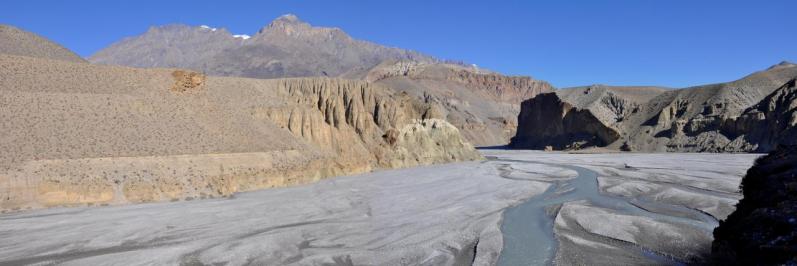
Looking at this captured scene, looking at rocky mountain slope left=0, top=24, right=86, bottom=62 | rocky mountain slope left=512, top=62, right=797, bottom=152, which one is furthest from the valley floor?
rocky mountain slope left=512, top=62, right=797, bottom=152

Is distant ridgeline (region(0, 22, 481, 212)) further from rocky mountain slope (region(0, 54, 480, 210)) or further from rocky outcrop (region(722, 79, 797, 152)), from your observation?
rocky outcrop (region(722, 79, 797, 152))

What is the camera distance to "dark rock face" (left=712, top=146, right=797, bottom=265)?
441 inches

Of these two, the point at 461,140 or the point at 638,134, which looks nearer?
the point at 461,140

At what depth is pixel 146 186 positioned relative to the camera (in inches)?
1216

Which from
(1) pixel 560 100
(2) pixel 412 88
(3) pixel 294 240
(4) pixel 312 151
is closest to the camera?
(3) pixel 294 240

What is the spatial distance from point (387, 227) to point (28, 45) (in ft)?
142

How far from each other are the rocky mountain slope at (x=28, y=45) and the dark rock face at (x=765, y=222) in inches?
2040

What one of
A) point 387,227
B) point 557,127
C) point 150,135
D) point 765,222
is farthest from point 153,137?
point 557,127

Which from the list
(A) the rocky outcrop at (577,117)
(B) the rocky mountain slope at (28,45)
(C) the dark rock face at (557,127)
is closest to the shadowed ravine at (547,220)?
(B) the rocky mountain slope at (28,45)

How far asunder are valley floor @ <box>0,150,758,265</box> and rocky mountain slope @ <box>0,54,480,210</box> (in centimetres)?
236

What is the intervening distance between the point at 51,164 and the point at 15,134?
3.70m

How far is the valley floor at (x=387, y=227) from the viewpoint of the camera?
17.9 meters

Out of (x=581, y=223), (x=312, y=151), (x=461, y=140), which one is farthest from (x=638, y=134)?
(x=581, y=223)

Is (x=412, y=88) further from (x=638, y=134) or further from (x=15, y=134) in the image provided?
(x=15, y=134)
